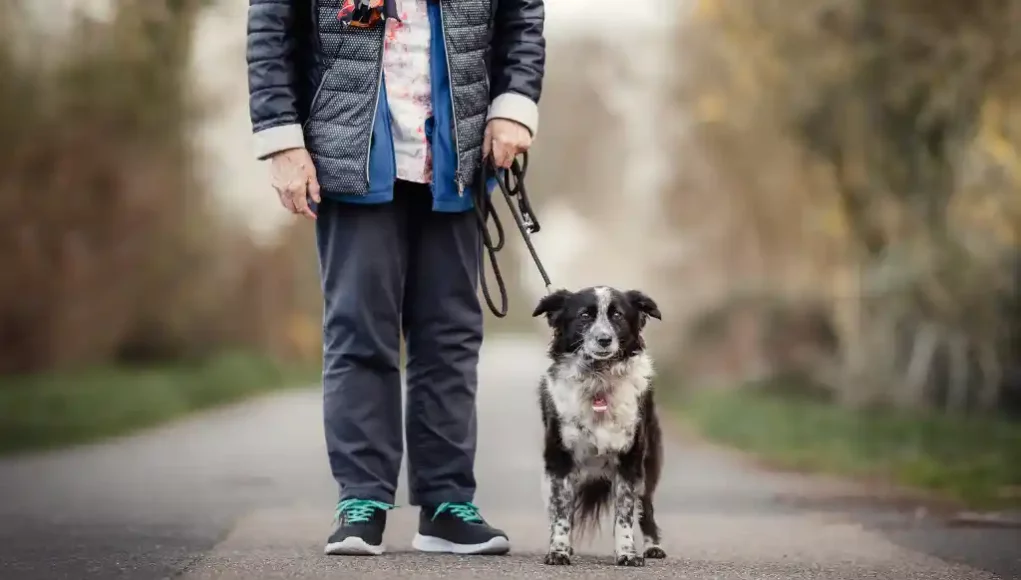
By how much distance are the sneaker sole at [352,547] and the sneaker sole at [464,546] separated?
0.31 meters

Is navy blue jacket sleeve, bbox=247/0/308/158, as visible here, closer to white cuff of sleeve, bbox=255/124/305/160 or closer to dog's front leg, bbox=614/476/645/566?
white cuff of sleeve, bbox=255/124/305/160

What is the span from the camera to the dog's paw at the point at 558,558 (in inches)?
201

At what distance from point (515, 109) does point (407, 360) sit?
0.94 m

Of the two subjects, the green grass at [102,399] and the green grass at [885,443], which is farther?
the green grass at [102,399]

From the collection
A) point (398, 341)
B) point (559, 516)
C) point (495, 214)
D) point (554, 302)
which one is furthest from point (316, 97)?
point (559, 516)

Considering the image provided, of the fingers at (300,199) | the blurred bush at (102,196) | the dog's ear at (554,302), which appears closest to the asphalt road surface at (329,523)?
the dog's ear at (554,302)

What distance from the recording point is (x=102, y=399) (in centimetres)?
1393

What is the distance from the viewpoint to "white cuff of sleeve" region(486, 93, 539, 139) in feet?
18.2

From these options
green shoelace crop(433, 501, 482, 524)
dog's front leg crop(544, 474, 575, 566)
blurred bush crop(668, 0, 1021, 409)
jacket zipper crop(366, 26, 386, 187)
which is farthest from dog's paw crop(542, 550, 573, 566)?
blurred bush crop(668, 0, 1021, 409)

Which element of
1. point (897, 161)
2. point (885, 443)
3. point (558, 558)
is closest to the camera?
point (558, 558)

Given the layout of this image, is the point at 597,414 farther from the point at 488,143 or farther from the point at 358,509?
the point at 488,143

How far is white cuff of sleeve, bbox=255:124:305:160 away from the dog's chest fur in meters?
1.16

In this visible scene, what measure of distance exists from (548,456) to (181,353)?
13696mm

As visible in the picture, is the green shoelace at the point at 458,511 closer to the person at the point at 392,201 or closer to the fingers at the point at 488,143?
the person at the point at 392,201
